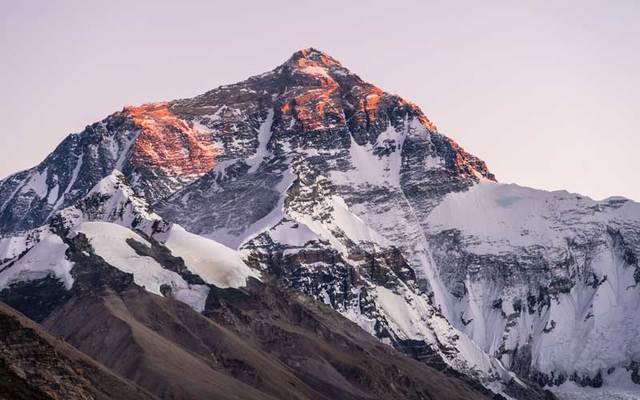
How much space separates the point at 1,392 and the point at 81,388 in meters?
41.6

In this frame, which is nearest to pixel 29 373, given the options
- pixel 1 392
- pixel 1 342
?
pixel 1 342

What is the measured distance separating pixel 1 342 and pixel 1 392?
3854 cm

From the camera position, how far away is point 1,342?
19488 cm

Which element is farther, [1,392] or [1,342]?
[1,342]

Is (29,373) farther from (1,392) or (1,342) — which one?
(1,392)

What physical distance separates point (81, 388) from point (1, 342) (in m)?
12.6

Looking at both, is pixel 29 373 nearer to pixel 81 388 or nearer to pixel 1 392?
pixel 81 388

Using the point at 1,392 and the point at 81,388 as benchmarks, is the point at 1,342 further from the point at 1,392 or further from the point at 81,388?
the point at 1,392

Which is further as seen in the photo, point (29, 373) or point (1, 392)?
point (29, 373)

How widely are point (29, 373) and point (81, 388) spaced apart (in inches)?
479

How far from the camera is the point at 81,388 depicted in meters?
198

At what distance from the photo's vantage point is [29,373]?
18788 cm

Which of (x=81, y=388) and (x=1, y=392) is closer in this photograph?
(x=1, y=392)
